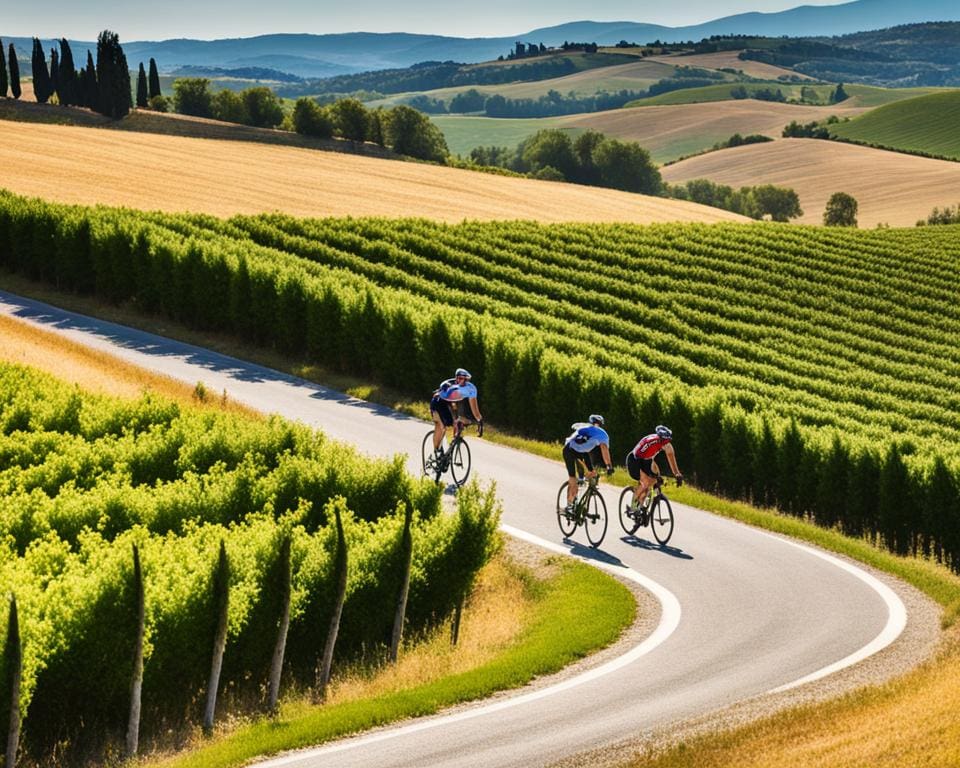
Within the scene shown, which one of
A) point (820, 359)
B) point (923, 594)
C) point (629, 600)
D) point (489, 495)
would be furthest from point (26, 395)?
point (820, 359)

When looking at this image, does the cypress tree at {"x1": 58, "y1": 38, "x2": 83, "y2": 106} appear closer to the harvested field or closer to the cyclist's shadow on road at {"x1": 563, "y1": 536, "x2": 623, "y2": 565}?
the harvested field

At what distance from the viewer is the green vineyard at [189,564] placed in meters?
14.1

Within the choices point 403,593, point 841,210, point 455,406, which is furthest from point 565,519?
point 841,210

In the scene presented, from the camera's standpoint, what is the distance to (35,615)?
543 inches

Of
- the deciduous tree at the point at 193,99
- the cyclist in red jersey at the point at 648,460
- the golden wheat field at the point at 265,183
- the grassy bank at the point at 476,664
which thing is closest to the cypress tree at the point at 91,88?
the deciduous tree at the point at 193,99

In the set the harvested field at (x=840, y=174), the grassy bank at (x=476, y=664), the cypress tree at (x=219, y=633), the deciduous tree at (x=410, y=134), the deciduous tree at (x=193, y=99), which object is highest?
the deciduous tree at (x=193, y=99)

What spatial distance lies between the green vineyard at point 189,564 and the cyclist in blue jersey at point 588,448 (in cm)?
295

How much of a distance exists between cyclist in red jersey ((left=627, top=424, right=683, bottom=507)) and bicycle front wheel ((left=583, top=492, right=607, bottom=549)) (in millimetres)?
685

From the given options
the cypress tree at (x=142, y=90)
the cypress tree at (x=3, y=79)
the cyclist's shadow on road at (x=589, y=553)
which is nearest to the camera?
the cyclist's shadow on road at (x=589, y=553)

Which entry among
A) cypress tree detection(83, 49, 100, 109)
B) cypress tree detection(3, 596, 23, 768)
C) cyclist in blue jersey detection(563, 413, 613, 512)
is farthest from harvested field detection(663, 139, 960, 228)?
cypress tree detection(3, 596, 23, 768)

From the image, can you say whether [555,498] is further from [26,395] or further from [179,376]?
[179,376]

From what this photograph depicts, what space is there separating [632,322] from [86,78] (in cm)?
7485

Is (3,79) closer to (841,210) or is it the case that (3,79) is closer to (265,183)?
(265,183)

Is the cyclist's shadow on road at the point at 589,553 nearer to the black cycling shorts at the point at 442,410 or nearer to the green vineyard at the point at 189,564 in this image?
the green vineyard at the point at 189,564
